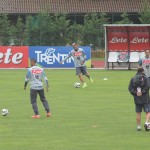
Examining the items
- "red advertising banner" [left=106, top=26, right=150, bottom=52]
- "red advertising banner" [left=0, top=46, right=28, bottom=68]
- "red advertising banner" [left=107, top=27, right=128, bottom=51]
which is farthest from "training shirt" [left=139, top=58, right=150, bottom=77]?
"red advertising banner" [left=0, top=46, right=28, bottom=68]

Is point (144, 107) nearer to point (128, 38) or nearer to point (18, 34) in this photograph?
point (128, 38)

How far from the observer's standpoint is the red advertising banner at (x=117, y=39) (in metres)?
41.9

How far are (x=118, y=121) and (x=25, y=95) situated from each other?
7.98 meters

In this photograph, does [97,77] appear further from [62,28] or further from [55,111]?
[62,28]

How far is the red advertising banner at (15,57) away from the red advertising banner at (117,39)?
19.4ft

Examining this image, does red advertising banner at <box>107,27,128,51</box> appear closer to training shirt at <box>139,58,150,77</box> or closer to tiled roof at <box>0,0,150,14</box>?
training shirt at <box>139,58,150,77</box>

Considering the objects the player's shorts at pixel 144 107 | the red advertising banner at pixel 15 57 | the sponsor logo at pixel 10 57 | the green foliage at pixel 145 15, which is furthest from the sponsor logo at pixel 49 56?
the player's shorts at pixel 144 107

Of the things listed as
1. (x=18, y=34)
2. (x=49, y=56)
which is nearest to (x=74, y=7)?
(x=18, y=34)

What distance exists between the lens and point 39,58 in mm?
43156

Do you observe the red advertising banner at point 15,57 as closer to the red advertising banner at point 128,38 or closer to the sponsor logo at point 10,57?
the sponsor logo at point 10,57

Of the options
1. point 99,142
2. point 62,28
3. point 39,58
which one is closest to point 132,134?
point 99,142

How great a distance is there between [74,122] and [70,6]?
52.7 metres

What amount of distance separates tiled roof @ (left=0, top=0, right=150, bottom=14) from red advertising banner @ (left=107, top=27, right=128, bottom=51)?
2475 centimetres

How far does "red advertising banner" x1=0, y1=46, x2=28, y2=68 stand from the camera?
141 ft
